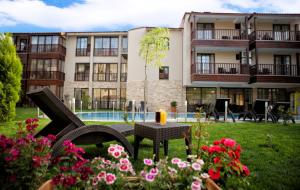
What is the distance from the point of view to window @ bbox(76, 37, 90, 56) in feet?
80.2

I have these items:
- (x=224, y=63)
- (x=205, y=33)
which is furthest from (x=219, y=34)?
(x=224, y=63)

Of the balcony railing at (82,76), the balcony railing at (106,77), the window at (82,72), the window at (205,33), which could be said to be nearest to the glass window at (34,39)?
the window at (82,72)

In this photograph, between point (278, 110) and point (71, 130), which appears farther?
point (278, 110)

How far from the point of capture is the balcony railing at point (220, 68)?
17.8 metres

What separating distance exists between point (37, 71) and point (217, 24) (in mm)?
18964

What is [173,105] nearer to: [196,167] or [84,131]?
[84,131]

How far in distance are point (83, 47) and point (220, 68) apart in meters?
15.1

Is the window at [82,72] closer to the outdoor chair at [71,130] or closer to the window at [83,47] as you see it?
the window at [83,47]

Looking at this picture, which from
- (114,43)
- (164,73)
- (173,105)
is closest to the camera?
(173,105)

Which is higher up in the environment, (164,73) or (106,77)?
(106,77)

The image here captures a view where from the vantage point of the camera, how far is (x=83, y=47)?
2448 cm

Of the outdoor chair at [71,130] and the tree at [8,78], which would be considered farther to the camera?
the tree at [8,78]

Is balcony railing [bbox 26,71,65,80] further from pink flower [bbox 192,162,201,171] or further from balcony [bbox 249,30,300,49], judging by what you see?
pink flower [bbox 192,162,201,171]

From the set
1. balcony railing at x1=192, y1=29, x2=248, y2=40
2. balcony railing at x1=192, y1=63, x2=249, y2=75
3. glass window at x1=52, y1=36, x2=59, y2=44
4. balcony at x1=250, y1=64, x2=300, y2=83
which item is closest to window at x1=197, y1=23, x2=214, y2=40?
balcony railing at x1=192, y1=29, x2=248, y2=40
